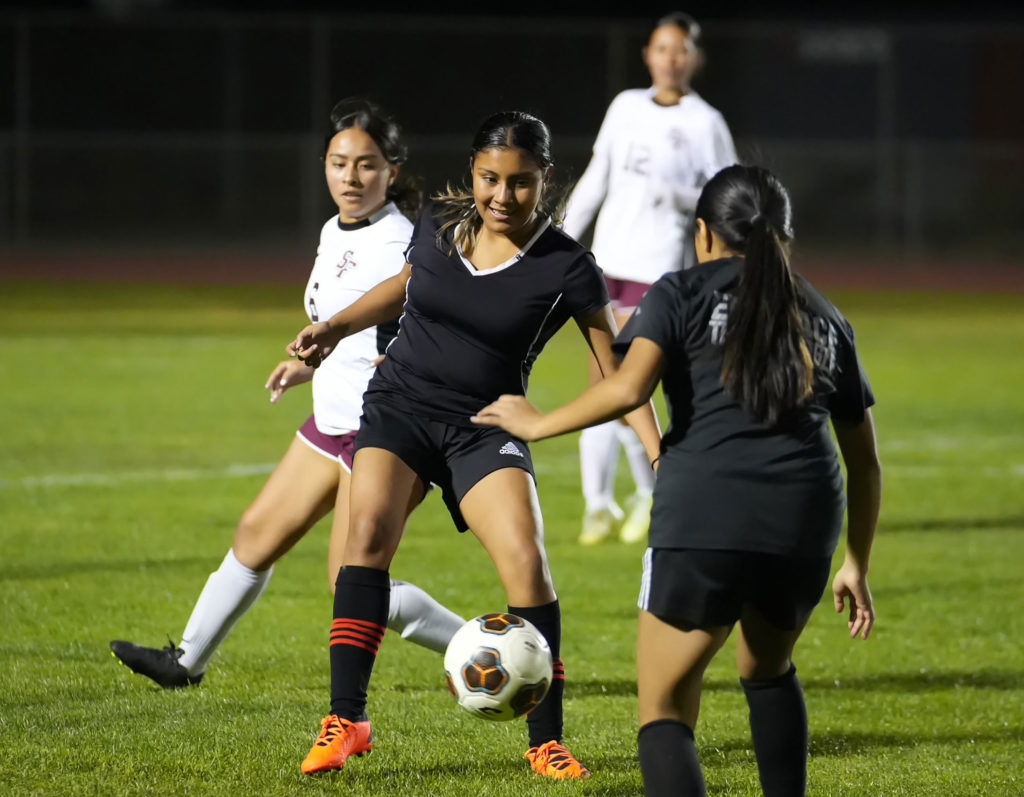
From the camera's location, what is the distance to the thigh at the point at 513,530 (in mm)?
4348

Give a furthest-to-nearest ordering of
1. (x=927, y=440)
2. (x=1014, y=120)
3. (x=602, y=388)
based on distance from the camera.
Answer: (x=1014, y=120) → (x=927, y=440) → (x=602, y=388)

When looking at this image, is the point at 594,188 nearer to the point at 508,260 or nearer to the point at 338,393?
the point at 338,393

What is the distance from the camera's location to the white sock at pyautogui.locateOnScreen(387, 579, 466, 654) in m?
5.20

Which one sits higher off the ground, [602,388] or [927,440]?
[602,388]

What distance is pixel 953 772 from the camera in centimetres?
477

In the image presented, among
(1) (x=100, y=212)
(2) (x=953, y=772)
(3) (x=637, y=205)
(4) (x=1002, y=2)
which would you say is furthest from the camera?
(4) (x=1002, y=2)

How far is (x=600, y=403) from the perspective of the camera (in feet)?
11.5

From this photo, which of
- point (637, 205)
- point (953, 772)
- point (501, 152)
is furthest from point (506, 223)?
point (637, 205)

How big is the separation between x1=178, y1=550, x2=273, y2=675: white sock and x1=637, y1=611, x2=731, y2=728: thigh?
1.97 m

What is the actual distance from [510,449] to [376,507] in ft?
1.36

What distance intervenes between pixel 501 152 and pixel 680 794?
1.80m

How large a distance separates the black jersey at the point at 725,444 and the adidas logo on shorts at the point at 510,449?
96 centimetres

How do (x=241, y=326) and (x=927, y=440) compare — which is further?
(x=241, y=326)

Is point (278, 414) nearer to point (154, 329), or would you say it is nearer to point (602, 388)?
point (154, 329)
